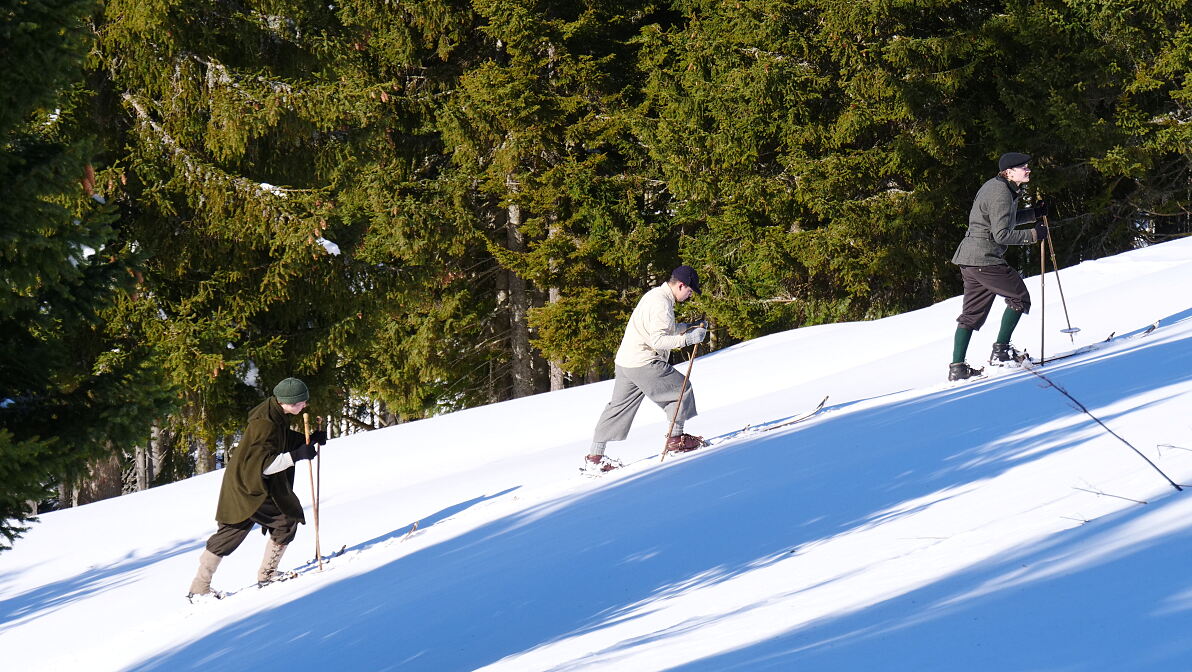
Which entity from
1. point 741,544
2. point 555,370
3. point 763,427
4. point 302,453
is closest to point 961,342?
point 763,427

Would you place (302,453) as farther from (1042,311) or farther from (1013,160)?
(1042,311)

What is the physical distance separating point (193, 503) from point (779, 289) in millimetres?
13498

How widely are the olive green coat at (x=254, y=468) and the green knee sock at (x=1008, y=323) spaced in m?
5.98

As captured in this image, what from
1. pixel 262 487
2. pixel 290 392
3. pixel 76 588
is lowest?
pixel 76 588

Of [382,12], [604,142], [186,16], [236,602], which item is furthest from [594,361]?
[236,602]

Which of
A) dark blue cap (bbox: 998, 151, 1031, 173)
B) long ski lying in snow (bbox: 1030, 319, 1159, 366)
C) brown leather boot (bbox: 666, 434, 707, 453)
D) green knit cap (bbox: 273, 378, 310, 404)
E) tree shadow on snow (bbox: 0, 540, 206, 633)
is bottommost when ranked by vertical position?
long ski lying in snow (bbox: 1030, 319, 1159, 366)

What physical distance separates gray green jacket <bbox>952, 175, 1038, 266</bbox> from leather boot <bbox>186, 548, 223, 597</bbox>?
639 centimetres

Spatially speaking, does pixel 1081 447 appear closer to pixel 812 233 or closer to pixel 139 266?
pixel 139 266

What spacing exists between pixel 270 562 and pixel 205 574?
1.49 feet

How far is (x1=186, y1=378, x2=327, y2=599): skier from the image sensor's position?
7.75 meters

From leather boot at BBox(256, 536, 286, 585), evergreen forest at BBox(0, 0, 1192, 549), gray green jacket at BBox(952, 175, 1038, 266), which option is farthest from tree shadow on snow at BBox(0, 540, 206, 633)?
gray green jacket at BBox(952, 175, 1038, 266)

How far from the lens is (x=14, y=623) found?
27.1 ft

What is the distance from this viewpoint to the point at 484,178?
2416 cm

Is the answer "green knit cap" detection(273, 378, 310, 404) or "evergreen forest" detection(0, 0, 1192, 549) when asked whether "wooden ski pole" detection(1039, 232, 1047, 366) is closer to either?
"evergreen forest" detection(0, 0, 1192, 549)
